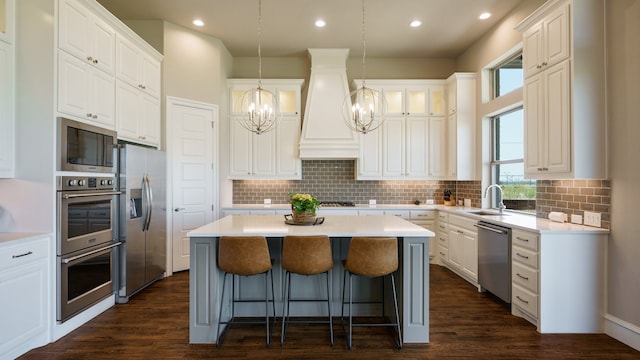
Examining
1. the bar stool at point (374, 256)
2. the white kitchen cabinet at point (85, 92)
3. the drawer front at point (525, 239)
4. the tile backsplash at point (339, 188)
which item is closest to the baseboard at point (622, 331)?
the drawer front at point (525, 239)

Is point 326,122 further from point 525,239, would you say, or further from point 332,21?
point 525,239

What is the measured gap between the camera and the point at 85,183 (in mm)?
3088

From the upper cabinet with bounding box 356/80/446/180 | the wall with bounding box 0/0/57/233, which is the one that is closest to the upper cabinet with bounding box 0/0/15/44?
the wall with bounding box 0/0/57/233

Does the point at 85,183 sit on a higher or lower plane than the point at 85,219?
higher

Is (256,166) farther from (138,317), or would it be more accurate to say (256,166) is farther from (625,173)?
(625,173)

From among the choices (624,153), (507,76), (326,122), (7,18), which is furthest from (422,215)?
(7,18)

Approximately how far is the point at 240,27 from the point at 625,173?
15.4 feet

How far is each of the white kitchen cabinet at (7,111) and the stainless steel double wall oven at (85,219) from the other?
34 centimetres

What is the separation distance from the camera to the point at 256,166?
5.53 metres

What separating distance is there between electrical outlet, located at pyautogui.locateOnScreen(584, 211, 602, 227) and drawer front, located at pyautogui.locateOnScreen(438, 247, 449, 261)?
2.04 m

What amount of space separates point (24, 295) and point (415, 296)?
3056 millimetres

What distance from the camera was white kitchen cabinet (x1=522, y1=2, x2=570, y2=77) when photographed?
2984mm

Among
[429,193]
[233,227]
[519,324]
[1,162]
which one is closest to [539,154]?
[519,324]

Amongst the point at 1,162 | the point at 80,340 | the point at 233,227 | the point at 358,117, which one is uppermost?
the point at 358,117
